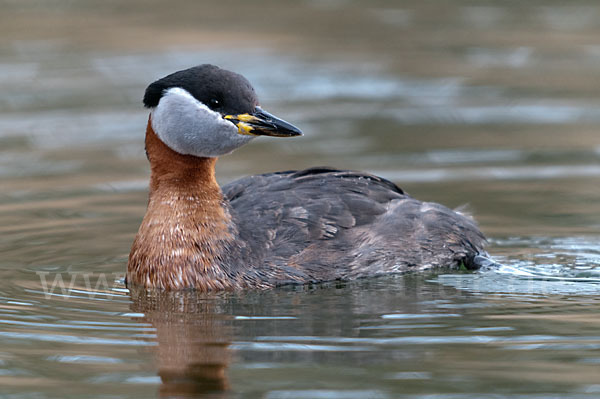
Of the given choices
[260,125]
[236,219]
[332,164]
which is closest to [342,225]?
[236,219]

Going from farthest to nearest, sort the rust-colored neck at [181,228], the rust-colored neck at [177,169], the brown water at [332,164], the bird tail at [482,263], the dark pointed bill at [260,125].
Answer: the bird tail at [482,263] < the rust-colored neck at [177,169] < the rust-colored neck at [181,228] < the dark pointed bill at [260,125] < the brown water at [332,164]

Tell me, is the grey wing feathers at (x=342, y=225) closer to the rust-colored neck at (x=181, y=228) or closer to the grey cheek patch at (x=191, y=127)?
the rust-colored neck at (x=181, y=228)

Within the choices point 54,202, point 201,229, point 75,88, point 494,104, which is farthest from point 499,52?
point 201,229

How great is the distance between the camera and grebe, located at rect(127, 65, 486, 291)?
29.5 ft

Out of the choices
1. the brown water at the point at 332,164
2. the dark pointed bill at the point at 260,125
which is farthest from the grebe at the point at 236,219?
the brown water at the point at 332,164

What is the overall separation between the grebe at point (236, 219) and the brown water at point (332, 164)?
219mm

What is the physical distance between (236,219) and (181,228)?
47 centimetres

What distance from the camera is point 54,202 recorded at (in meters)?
12.1

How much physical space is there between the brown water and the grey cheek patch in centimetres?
117

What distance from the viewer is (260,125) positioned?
8938mm

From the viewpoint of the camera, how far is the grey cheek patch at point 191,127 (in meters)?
8.98

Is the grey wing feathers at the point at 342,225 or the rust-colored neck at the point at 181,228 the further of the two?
the grey wing feathers at the point at 342,225

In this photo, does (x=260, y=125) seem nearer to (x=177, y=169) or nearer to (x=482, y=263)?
(x=177, y=169)

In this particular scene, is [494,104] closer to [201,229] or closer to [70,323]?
[201,229]
